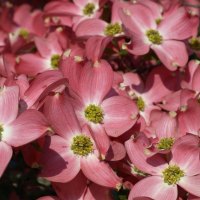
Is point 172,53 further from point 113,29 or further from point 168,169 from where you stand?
point 168,169

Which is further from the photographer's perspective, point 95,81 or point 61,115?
point 95,81

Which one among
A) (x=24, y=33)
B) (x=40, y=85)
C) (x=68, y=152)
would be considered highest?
(x=40, y=85)

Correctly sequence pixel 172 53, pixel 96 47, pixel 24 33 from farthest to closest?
pixel 24 33
pixel 172 53
pixel 96 47

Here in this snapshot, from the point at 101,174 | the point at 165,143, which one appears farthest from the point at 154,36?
the point at 101,174

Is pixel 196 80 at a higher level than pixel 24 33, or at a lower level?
higher

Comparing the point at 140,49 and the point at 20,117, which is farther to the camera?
the point at 140,49

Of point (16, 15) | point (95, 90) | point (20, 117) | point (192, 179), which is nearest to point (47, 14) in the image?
point (16, 15)

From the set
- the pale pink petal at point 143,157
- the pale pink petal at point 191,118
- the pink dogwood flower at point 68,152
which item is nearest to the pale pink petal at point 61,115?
the pink dogwood flower at point 68,152

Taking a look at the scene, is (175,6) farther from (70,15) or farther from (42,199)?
(42,199)
